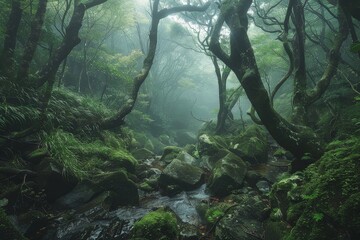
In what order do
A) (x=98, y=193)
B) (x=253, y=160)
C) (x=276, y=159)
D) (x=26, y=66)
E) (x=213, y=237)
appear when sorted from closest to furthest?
(x=213, y=237) → (x=98, y=193) → (x=26, y=66) → (x=253, y=160) → (x=276, y=159)

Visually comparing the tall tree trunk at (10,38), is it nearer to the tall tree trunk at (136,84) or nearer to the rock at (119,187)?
the tall tree trunk at (136,84)

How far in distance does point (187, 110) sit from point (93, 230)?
31201mm

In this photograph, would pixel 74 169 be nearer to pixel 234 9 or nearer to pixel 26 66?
pixel 26 66

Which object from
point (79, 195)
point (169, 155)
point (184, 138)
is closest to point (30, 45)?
point (79, 195)

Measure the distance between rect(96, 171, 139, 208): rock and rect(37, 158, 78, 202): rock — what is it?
2.55 ft

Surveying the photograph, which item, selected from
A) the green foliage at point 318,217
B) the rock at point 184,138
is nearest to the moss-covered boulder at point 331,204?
the green foliage at point 318,217

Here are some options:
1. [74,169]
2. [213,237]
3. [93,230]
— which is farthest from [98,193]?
[213,237]

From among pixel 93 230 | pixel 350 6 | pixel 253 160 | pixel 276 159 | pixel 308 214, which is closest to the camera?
pixel 308 214

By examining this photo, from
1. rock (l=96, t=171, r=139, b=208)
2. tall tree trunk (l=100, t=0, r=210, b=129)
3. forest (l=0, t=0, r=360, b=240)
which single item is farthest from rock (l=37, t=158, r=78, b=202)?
tall tree trunk (l=100, t=0, r=210, b=129)

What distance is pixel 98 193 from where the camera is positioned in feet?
21.3

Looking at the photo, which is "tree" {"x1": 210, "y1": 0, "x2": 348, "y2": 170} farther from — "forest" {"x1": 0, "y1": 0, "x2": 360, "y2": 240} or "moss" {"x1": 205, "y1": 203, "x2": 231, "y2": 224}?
"moss" {"x1": 205, "y1": 203, "x2": 231, "y2": 224}

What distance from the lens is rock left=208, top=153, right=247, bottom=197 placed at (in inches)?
276

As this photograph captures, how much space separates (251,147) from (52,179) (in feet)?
23.0

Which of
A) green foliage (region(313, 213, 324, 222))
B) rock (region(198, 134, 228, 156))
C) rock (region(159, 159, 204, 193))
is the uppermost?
rock (region(198, 134, 228, 156))
